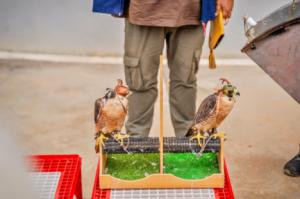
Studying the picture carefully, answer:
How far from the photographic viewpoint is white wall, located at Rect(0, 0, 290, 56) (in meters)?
4.86

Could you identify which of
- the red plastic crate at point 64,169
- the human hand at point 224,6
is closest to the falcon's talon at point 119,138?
the red plastic crate at point 64,169

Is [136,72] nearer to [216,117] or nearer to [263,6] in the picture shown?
[216,117]

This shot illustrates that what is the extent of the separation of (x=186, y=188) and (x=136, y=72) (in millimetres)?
904

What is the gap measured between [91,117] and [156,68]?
107 cm

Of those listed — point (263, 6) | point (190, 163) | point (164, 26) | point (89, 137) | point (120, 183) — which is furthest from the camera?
point (263, 6)

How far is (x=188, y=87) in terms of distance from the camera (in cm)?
288

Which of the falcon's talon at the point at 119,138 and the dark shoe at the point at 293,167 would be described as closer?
the falcon's talon at the point at 119,138

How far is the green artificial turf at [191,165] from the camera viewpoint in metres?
2.10

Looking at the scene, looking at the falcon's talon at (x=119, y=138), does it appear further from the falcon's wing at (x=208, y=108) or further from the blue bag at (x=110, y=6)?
the blue bag at (x=110, y=6)

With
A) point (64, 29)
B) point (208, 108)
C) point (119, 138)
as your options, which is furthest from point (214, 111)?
point (64, 29)

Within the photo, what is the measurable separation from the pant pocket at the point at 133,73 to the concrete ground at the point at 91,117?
2.03 feet

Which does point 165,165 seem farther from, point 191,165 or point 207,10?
point 207,10

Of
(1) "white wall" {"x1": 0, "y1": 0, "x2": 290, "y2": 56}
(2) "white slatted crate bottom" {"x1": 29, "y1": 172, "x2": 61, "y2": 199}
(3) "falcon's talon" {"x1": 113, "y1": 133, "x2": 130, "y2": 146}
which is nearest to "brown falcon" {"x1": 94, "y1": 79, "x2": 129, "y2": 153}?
(3) "falcon's talon" {"x1": 113, "y1": 133, "x2": 130, "y2": 146}

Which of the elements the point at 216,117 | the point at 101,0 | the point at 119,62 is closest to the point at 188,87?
the point at 101,0
